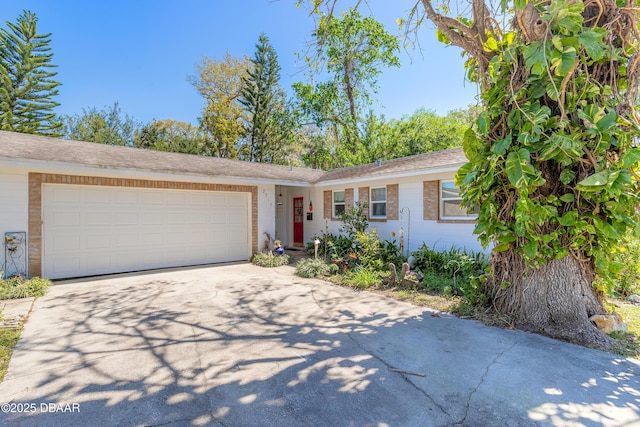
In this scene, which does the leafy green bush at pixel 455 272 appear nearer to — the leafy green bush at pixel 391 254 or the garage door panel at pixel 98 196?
the leafy green bush at pixel 391 254

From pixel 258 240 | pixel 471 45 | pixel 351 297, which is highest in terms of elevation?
pixel 471 45

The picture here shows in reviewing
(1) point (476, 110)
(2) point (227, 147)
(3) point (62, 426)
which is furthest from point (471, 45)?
(2) point (227, 147)

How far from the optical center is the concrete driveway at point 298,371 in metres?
2.46

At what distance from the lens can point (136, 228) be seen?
828 centimetres

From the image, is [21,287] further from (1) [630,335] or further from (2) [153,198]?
(1) [630,335]

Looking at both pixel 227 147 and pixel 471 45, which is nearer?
pixel 471 45

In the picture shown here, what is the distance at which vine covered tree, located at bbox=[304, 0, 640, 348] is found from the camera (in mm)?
3631

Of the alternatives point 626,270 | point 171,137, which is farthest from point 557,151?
point 171,137

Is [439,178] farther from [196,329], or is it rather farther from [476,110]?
[196,329]

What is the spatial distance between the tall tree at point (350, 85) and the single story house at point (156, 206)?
1205 cm

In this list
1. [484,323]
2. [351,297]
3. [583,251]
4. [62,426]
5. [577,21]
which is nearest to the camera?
[62,426]

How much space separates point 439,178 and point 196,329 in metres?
7.01

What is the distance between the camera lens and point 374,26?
63.2 ft

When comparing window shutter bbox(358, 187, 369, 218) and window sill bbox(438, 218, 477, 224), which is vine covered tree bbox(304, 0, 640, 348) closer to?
window sill bbox(438, 218, 477, 224)
